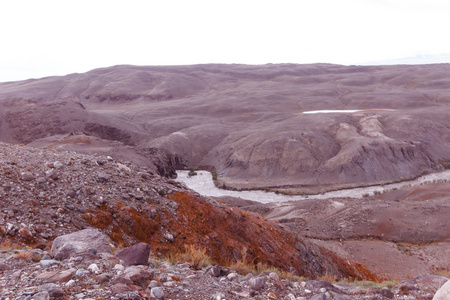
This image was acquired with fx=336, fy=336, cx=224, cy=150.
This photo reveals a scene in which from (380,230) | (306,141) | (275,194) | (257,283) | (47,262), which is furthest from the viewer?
(306,141)

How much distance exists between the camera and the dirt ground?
→ 1541cm

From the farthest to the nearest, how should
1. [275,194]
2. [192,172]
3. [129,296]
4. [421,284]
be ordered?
[192,172] < [275,194] < [421,284] < [129,296]

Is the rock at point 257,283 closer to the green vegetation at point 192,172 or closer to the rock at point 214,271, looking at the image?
the rock at point 214,271

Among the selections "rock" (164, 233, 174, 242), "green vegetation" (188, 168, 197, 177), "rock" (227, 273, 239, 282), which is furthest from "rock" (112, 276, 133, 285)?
"green vegetation" (188, 168, 197, 177)

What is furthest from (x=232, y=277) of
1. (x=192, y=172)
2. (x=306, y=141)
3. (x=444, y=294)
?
(x=306, y=141)

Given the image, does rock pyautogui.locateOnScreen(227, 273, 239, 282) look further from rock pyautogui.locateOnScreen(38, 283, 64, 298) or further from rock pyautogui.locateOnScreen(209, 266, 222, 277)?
rock pyautogui.locateOnScreen(38, 283, 64, 298)

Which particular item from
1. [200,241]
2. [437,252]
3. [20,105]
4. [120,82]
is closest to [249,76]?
[120,82]

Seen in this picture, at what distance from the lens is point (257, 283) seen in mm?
5227

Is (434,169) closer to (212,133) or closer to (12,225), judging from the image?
(212,133)

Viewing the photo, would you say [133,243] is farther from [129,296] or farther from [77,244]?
[129,296]

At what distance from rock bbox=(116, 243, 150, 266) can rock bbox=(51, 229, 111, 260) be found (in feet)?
1.56

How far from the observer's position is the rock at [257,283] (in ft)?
17.0

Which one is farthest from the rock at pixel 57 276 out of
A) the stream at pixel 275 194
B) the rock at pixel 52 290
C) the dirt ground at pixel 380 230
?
the stream at pixel 275 194

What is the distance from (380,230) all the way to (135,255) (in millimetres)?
17544
